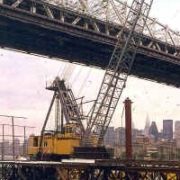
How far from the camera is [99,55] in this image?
5816 centimetres

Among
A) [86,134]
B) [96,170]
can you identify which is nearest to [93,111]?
[86,134]

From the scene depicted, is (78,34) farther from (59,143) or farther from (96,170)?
(96,170)

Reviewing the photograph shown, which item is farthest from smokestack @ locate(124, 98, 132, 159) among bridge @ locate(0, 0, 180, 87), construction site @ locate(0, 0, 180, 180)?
bridge @ locate(0, 0, 180, 87)

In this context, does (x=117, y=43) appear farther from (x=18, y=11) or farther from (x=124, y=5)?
(x=18, y=11)

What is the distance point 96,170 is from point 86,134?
13.4 m

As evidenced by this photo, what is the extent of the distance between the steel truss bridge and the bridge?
47.5 ft

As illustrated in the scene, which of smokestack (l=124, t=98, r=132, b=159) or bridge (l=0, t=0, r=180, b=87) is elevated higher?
bridge (l=0, t=0, r=180, b=87)

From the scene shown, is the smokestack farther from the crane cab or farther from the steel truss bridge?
the steel truss bridge

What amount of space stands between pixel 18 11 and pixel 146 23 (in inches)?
1012

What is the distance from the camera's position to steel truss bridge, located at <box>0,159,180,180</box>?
1113 inches

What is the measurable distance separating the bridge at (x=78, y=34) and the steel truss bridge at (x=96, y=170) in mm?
14465

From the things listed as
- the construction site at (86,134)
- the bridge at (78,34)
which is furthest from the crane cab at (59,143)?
the bridge at (78,34)

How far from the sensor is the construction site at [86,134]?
32.1 metres

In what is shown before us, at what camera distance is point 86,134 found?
49.3 m
